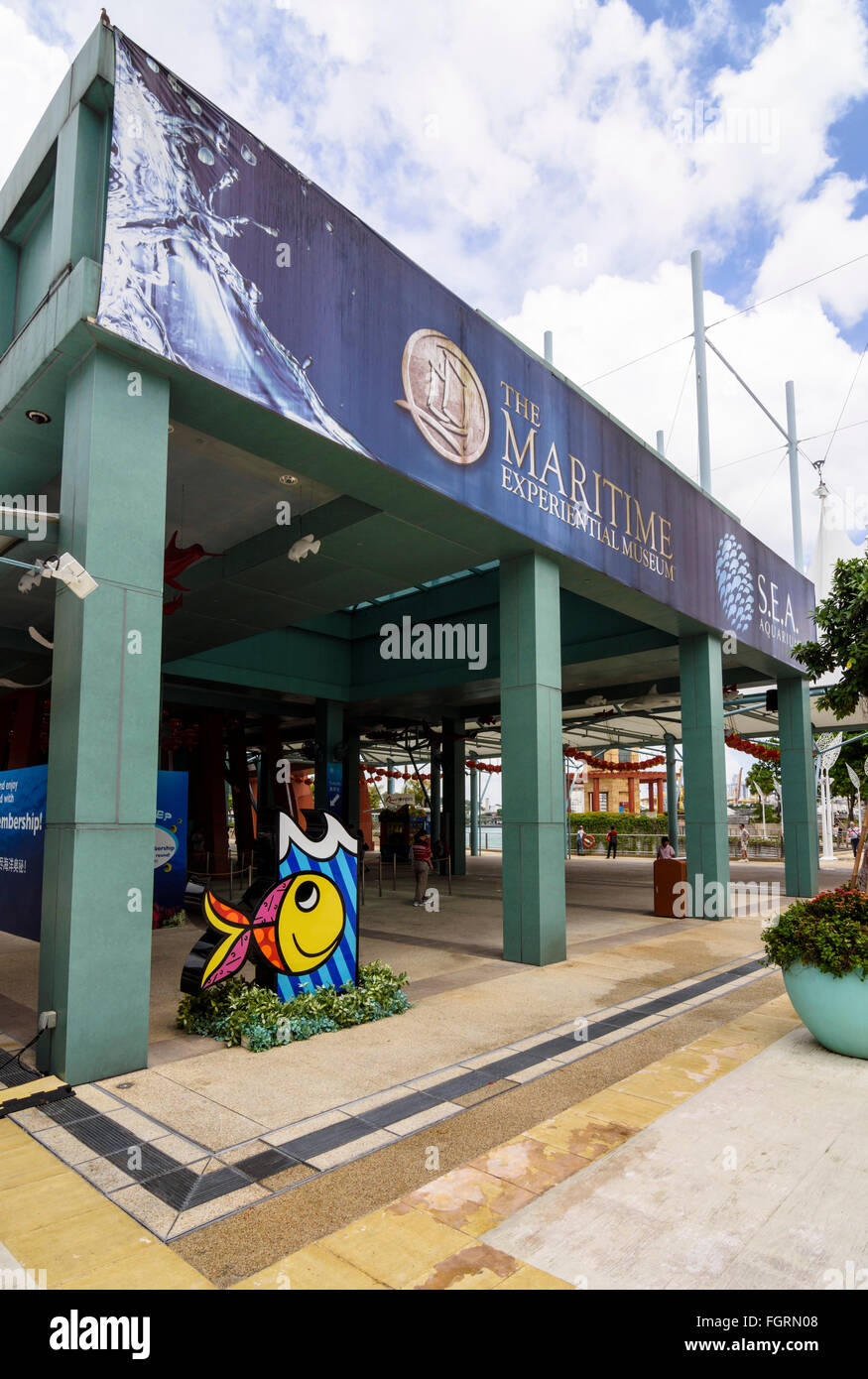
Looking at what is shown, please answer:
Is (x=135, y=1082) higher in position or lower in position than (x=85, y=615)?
lower

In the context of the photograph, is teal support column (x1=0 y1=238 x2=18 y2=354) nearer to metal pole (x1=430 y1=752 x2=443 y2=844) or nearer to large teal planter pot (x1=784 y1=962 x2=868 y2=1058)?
large teal planter pot (x1=784 y1=962 x2=868 y2=1058)

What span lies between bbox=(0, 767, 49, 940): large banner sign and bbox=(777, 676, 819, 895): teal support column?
1625 centimetres

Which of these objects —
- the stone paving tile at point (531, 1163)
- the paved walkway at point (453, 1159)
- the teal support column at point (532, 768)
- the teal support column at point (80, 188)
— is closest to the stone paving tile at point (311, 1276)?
the paved walkway at point (453, 1159)

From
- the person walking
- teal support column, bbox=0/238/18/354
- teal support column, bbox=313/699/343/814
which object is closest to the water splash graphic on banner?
teal support column, bbox=0/238/18/354

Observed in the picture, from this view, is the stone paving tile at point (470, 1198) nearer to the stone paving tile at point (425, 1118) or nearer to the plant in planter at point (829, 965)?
the stone paving tile at point (425, 1118)

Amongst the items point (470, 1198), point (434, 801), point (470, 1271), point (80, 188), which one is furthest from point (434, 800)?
point (470, 1271)

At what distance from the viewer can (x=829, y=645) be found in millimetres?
9320

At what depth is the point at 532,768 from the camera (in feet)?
33.1

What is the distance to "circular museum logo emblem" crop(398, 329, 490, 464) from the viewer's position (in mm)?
8555

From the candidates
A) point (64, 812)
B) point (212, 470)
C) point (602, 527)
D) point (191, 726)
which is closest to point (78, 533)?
point (64, 812)

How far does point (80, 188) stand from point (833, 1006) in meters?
8.55

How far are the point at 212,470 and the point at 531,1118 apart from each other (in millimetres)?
7580

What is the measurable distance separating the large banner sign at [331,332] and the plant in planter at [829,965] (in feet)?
18.0
